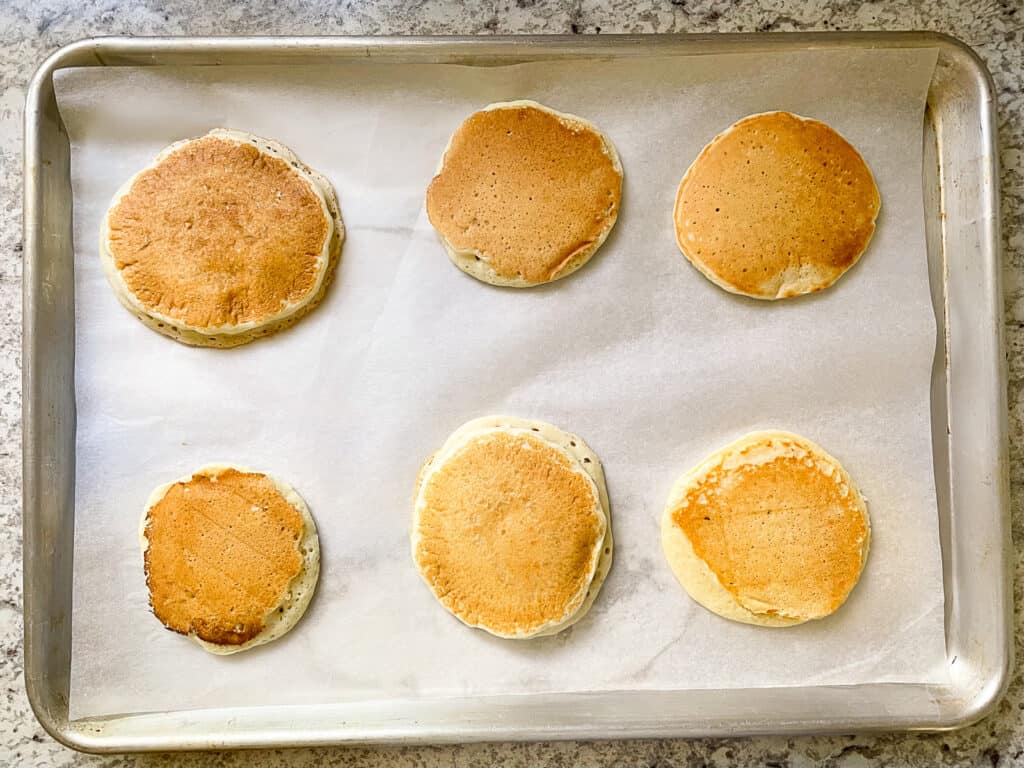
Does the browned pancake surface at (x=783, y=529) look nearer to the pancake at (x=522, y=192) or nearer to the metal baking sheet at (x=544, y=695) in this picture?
the metal baking sheet at (x=544, y=695)

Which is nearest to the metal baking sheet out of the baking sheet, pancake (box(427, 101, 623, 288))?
the baking sheet

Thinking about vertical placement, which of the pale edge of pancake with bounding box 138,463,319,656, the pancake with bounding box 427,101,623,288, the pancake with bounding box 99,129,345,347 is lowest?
the pale edge of pancake with bounding box 138,463,319,656

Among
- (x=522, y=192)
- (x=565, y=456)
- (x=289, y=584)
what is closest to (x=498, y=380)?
(x=565, y=456)

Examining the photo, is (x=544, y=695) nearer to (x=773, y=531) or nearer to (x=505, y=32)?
(x=773, y=531)

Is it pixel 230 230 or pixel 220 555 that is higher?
pixel 230 230

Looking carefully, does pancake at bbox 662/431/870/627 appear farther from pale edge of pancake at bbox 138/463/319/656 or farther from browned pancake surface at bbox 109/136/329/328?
browned pancake surface at bbox 109/136/329/328
